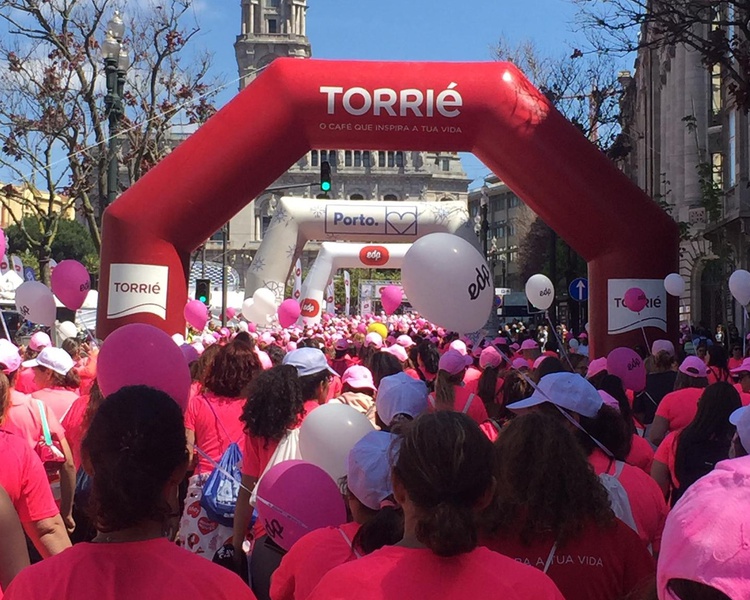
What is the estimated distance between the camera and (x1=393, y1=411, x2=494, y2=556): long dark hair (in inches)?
85.8

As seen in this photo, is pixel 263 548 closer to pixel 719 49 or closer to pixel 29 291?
pixel 29 291

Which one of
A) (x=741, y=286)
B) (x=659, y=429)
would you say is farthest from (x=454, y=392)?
(x=741, y=286)

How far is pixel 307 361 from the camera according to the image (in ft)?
18.0

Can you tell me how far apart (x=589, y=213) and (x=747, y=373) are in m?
4.34

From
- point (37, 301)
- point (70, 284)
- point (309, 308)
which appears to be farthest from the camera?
→ point (309, 308)

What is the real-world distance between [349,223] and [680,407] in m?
19.7

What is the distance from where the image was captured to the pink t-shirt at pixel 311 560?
2.77m

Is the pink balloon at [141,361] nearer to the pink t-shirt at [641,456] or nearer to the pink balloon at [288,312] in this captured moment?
the pink t-shirt at [641,456]

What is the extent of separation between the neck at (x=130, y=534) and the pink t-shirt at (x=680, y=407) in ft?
14.7

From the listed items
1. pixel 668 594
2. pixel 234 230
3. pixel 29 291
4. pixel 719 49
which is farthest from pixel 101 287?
pixel 234 230

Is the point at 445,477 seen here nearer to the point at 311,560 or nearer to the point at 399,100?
the point at 311,560

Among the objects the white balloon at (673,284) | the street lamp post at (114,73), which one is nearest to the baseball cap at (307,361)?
the white balloon at (673,284)

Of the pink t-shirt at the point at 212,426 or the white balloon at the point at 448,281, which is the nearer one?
the pink t-shirt at the point at 212,426

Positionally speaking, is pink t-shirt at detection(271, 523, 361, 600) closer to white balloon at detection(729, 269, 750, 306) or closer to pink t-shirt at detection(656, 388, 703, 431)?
pink t-shirt at detection(656, 388, 703, 431)
